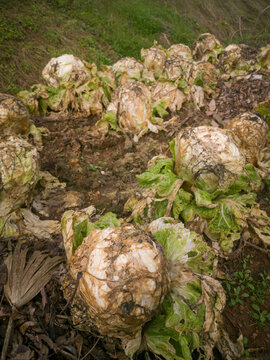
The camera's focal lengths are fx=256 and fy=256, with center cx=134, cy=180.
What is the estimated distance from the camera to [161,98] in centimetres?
578

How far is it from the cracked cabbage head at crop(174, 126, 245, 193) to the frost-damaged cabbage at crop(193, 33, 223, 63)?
555cm

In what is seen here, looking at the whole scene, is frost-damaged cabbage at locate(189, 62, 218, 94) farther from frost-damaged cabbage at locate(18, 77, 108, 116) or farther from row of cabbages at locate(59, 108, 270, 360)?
row of cabbages at locate(59, 108, 270, 360)

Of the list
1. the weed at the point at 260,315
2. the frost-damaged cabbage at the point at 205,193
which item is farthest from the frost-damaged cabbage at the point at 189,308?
the frost-damaged cabbage at the point at 205,193

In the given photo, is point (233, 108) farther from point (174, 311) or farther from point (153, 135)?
point (174, 311)

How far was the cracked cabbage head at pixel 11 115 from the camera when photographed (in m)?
4.01

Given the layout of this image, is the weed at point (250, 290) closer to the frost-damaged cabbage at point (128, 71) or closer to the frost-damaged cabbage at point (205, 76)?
the frost-damaged cabbage at point (205, 76)

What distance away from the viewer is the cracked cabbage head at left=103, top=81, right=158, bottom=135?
16.7 ft

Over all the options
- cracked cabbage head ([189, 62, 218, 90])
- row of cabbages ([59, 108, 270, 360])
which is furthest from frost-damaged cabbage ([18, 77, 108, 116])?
row of cabbages ([59, 108, 270, 360])

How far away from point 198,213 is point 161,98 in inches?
132

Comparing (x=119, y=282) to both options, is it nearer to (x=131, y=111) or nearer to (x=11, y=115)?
(x=11, y=115)

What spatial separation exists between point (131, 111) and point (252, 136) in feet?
7.49

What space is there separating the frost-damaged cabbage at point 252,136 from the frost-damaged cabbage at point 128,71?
2.91 m

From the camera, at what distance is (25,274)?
229cm

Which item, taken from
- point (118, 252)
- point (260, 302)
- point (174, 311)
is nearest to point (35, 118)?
point (118, 252)
